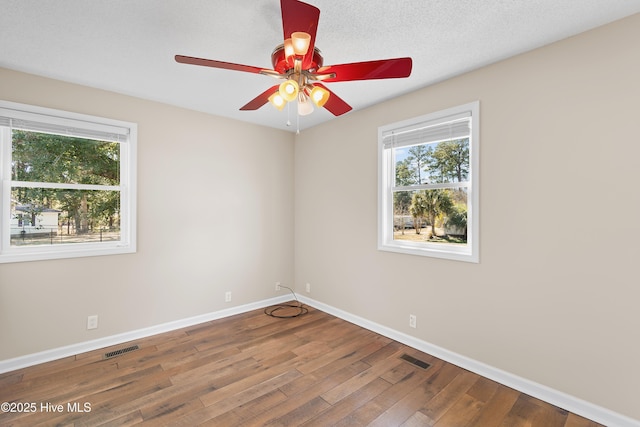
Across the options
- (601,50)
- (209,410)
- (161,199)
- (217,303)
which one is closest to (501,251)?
(601,50)

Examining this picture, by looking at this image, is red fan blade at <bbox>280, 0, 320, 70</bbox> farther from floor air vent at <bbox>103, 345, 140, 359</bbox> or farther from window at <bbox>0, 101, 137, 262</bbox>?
floor air vent at <bbox>103, 345, 140, 359</bbox>

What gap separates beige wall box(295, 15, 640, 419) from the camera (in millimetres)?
1805

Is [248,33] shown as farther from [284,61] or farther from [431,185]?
[431,185]

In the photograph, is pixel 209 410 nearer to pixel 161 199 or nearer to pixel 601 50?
pixel 161 199

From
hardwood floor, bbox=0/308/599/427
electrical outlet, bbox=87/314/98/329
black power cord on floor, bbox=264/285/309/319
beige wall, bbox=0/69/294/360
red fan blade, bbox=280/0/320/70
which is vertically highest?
red fan blade, bbox=280/0/320/70

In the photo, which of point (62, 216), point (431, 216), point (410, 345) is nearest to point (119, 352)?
point (62, 216)

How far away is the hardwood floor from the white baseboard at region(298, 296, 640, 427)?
55 millimetres

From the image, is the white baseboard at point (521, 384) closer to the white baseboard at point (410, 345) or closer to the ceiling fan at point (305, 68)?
the white baseboard at point (410, 345)

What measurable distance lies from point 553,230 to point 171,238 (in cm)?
367

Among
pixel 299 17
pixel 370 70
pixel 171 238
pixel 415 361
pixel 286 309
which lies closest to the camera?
pixel 299 17

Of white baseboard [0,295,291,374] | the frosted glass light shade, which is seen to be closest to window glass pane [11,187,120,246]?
white baseboard [0,295,291,374]

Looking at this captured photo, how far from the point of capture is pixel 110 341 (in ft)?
9.52

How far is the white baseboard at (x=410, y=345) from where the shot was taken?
189 cm

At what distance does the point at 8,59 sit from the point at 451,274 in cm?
416
